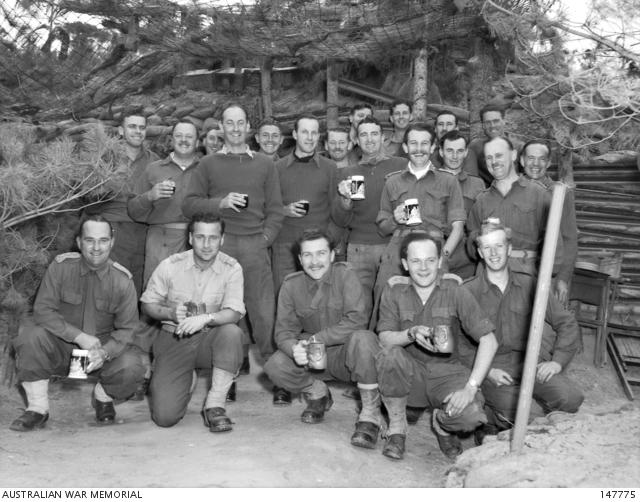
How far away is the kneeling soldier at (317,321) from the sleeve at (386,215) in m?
0.63

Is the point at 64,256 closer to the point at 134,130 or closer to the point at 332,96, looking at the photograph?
the point at 134,130

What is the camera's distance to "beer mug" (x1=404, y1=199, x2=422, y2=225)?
186 inches

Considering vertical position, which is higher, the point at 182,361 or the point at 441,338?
the point at 441,338

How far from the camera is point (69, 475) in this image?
11.7 ft

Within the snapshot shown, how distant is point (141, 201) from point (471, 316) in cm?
248

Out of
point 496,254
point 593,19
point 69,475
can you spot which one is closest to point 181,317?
point 69,475

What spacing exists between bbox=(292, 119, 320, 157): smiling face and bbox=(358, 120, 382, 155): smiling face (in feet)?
1.11

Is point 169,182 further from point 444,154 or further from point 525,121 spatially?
point 525,121

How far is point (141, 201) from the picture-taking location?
539 centimetres

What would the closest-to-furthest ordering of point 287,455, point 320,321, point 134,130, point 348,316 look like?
point 287,455 → point 348,316 → point 320,321 → point 134,130

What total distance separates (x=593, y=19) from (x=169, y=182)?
3066 millimetres

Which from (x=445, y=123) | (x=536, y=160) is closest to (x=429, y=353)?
(x=536, y=160)

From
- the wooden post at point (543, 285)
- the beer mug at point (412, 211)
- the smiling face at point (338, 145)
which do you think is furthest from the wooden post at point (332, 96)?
the wooden post at point (543, 285)

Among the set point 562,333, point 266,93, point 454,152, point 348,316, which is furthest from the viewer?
point 266,93
